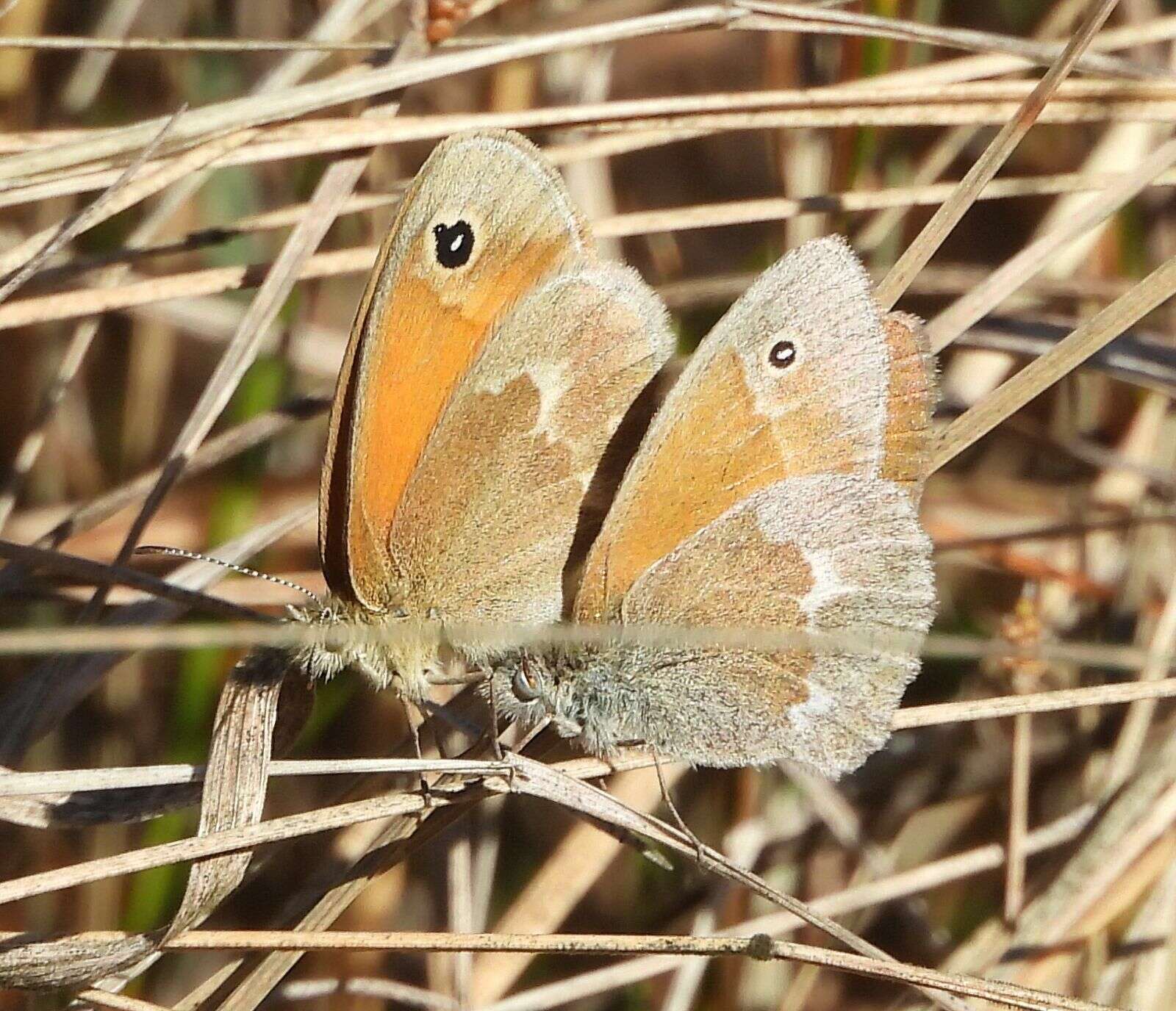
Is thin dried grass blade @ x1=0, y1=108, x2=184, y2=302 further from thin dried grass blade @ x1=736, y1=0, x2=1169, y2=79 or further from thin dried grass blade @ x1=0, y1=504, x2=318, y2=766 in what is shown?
thin dried grass blade @ x1=736, y1=0, x2=1169, y2=79

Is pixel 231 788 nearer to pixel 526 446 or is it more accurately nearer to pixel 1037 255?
pixel 526 446

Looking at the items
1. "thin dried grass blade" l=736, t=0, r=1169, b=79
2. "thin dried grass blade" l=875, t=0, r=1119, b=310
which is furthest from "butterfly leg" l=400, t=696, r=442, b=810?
"thin dried grass blade" l=736, t=0, r=1169, b=79

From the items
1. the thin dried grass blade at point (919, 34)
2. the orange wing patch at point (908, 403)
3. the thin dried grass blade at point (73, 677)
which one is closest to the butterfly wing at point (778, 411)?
the orange wing patch at point (908, 403)

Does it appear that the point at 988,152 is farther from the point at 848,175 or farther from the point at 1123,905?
the point at 1123,905

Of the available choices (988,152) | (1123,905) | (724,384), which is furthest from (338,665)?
(1123,905)

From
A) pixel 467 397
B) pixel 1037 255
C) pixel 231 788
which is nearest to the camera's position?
pixel 231 788

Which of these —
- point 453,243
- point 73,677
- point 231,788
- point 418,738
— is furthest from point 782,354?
point 73,677

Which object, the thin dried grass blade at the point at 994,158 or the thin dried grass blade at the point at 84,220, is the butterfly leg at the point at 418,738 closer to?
the thin dried grass blade at the point at 84,220
